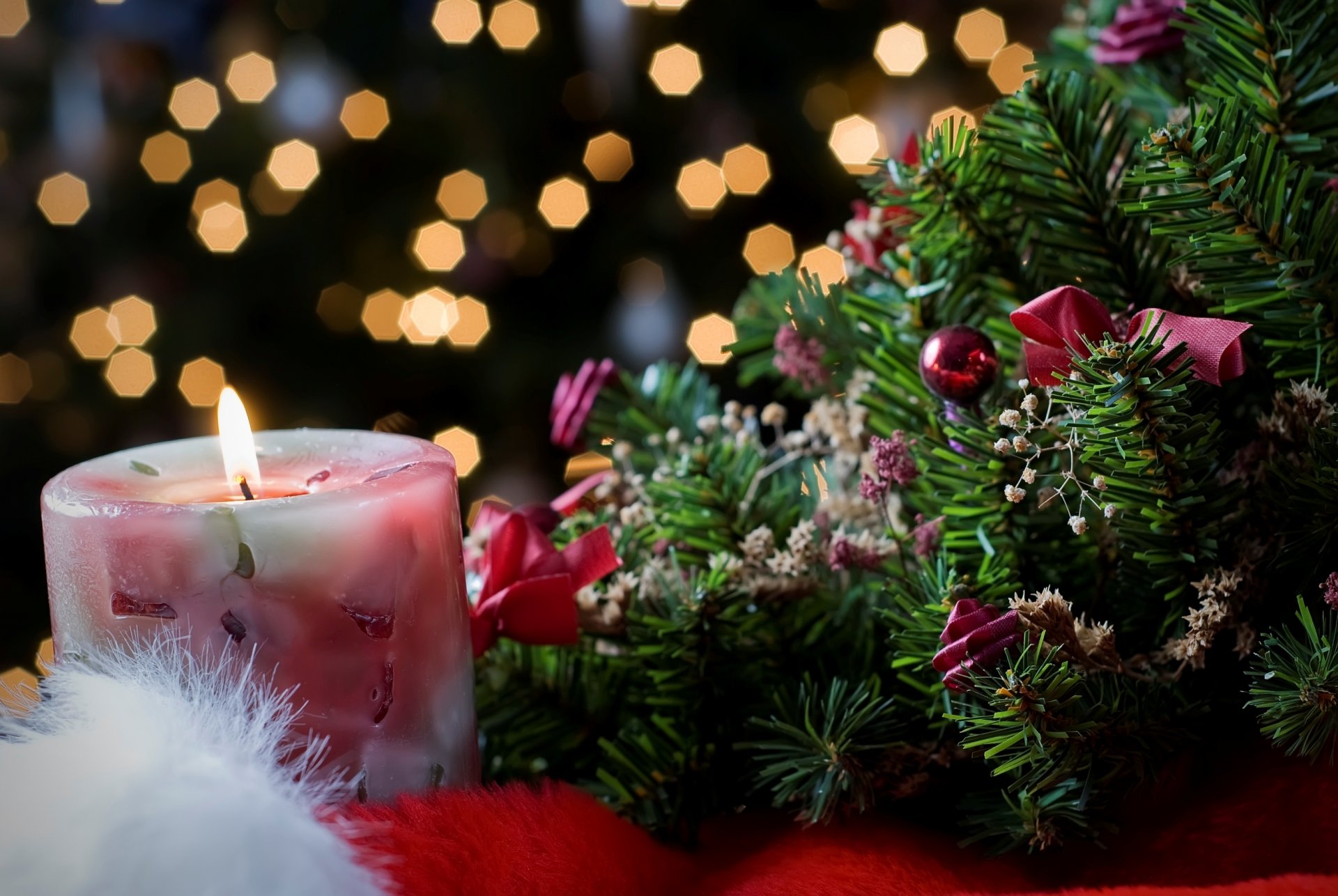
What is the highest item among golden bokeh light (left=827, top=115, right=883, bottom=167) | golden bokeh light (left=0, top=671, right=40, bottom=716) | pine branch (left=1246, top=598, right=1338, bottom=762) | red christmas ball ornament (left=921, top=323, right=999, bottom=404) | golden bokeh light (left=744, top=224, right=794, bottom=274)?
golden bokeh light (left=827, top=115, right=883, bottom=167)

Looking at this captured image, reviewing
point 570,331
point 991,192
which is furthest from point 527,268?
point 991,192

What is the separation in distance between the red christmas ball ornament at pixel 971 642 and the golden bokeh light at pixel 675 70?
3.16ft

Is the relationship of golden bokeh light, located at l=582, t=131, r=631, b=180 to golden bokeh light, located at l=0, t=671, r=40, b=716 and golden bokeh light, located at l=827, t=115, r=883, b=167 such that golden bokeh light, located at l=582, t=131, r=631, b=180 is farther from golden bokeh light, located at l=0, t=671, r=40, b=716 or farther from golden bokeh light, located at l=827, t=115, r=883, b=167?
golden bokeh light, located at l=0, t=671, r=40, b=716

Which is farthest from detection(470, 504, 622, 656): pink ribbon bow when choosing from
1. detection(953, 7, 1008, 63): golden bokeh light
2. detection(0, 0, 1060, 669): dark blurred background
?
detection(953, 7, 1008, 63): golden bokeh light

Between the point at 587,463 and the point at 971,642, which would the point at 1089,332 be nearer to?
the point at 971,642

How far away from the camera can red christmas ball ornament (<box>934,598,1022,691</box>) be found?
0.37 m

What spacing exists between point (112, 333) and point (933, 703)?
110 centimetres

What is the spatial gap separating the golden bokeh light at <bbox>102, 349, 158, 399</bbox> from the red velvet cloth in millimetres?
979

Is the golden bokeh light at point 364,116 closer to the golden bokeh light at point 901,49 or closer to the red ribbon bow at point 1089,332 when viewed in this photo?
the golden bokeh light at point 901,49

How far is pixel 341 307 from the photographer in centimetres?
122

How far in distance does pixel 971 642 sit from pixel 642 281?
3.12 ft

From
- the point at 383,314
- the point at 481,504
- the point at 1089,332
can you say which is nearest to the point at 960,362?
the point at 1089,332

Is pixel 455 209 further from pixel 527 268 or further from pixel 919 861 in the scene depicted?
pixel 919 861

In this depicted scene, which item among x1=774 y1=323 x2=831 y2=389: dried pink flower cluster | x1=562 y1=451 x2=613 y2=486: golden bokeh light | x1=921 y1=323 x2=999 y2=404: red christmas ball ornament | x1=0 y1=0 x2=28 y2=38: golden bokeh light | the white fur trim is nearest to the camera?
the white fur trim
